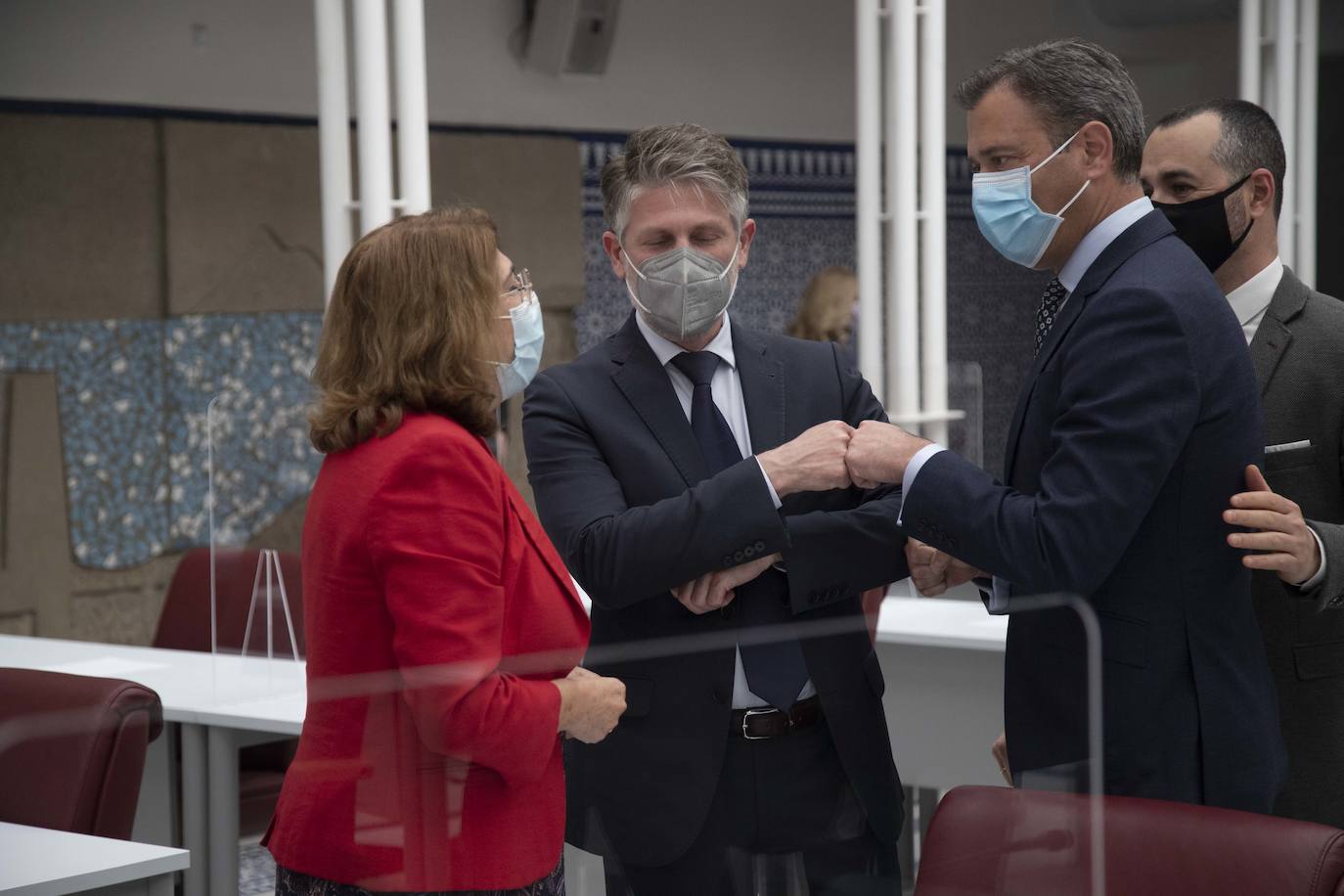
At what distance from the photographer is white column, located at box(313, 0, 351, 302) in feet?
12.8

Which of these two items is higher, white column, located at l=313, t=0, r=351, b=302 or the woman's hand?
white column, located at l=313, t=0, r=351, b=302

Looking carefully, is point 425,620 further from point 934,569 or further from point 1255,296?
point 1255,296

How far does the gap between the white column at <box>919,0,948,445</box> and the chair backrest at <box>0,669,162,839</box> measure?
289 centimetres

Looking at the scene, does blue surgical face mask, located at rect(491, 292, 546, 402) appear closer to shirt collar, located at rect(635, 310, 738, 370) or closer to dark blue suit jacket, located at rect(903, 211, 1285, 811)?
shirt collar, located at rect(635, 310, 738, 370)

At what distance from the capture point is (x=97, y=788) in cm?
172

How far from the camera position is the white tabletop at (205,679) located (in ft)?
9.21

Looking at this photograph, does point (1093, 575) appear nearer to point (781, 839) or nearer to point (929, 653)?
point (929, 653)

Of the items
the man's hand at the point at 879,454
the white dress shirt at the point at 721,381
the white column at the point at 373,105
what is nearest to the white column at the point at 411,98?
the white column at the point at 373,105

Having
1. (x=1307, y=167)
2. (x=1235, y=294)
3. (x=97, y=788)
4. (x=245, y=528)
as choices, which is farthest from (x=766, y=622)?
(x=1307, y=167)

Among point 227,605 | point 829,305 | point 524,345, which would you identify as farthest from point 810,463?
point 829,305

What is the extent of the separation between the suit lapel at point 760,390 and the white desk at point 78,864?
83 cm

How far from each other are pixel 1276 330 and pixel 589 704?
125 centimetres

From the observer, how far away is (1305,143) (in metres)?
6.21

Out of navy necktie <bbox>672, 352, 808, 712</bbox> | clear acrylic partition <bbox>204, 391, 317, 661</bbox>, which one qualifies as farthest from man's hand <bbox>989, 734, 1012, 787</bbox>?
clear acrylic partition <bbox>204, 391, 317, 661</bbox>
